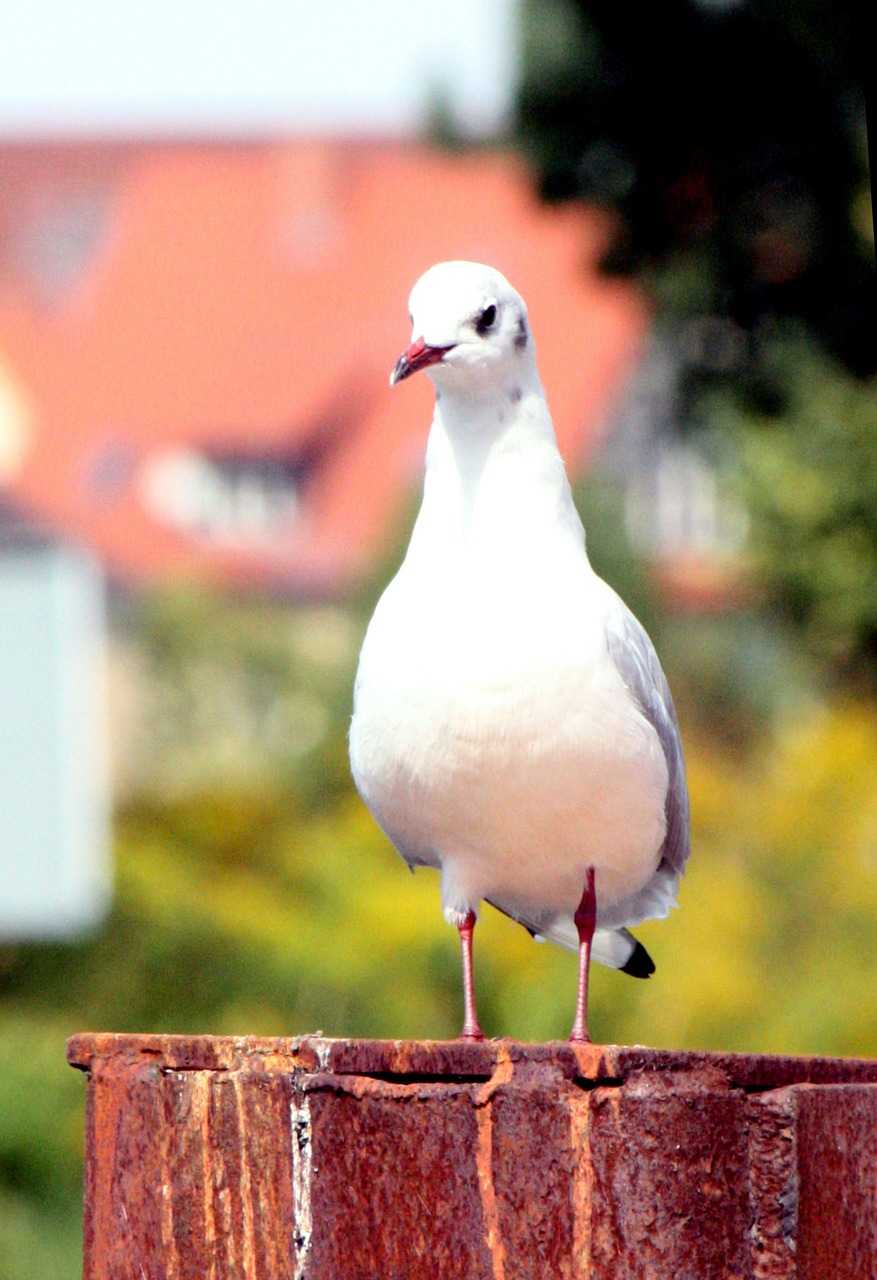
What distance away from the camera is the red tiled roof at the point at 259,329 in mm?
60094

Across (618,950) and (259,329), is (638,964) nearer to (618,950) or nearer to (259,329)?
(618,950)

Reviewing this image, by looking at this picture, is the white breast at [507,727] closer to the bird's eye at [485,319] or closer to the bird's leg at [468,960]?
the bird's leg at [468,960]

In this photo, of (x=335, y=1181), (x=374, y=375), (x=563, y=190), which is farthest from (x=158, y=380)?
(x=335, y=1181)

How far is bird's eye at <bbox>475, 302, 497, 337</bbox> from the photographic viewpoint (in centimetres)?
420

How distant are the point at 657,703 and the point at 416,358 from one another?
2.77ft

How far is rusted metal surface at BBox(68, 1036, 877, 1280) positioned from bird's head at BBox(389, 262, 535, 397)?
1.31 meters

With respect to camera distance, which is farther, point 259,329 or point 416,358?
point 259,329

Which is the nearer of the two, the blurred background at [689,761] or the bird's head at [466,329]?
the bird's head at [466,329]

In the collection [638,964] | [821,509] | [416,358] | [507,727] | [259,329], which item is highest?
[259,329]

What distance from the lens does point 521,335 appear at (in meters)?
4.33

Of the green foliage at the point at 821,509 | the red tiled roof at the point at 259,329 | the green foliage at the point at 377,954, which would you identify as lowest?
the green foliage at the point at 377,954

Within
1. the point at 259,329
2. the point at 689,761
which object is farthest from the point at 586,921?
the point at 259,329

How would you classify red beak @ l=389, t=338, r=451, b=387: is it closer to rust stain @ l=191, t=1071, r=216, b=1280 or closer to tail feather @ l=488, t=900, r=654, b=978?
rust stain @ l=191, t=1071, r=216, b=1280

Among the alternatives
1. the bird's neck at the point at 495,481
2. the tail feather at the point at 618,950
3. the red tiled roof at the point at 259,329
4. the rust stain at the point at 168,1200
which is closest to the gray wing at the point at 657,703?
the bird's neck at the point at 495,481
